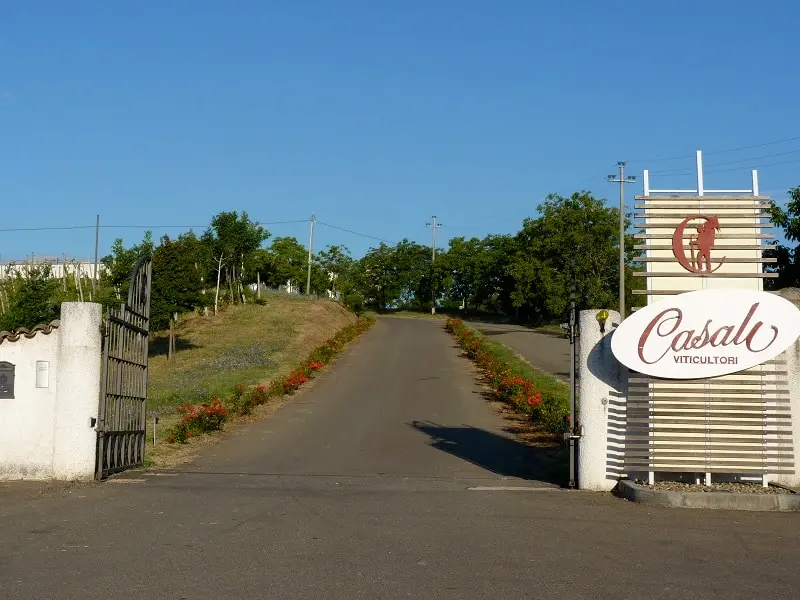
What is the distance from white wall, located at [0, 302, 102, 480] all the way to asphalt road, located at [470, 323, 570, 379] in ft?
71.0

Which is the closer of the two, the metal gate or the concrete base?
the concrete base

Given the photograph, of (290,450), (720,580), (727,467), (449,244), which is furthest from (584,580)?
(449,244)

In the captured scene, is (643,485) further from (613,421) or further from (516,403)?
(516,403)

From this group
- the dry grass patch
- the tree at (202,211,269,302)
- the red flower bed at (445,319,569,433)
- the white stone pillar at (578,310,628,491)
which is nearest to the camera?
the white stone pillar at (578,310,628,491)

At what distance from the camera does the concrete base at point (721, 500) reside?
1044 centimetres

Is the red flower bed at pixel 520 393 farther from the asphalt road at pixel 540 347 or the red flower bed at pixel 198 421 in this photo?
the red flower bed at pixel 198 421

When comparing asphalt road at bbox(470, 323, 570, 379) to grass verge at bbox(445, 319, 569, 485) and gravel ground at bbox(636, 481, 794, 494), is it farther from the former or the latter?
gravel ground at bbox(636, 481, 794, 494)

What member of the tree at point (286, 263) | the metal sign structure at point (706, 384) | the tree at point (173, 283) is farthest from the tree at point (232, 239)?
the metal sign structure at point (706, 384)

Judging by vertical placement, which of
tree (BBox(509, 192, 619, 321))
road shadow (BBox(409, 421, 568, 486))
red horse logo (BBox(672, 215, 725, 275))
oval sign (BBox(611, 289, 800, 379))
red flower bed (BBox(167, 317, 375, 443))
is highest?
tree (BBox(509, 192, 619, 321))

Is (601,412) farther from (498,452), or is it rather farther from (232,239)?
(232,239)

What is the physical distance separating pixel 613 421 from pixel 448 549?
461 cm

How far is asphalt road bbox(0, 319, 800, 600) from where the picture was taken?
22.5 ft

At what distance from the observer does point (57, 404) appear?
12.6 m

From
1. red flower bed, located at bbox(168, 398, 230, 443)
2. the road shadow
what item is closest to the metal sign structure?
the road shadow
